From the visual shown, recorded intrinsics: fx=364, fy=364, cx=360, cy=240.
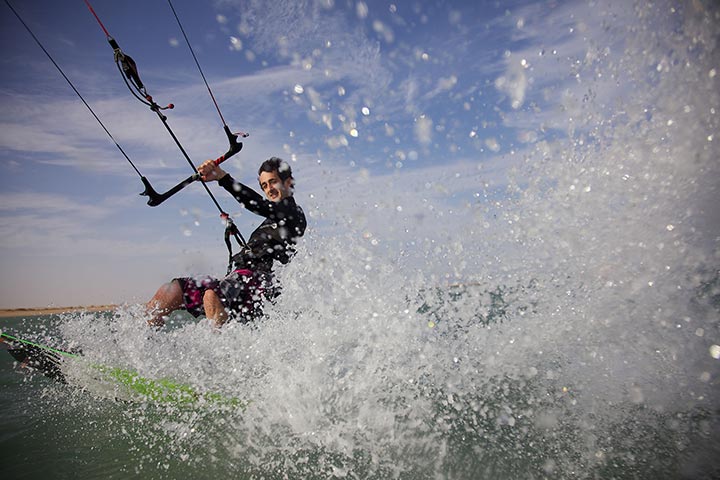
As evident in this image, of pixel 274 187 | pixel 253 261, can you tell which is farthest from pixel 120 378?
pixel 274 187

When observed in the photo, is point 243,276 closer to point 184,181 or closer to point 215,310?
point 215,310

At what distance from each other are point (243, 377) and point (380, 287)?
2.01 metres

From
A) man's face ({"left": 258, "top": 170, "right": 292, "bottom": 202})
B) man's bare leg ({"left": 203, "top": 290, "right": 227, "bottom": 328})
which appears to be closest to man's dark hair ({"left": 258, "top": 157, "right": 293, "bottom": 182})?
man's face ({"left": 258, "top": 170, "right": 292, "bottom": 202})

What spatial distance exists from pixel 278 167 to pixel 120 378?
10.3 ft

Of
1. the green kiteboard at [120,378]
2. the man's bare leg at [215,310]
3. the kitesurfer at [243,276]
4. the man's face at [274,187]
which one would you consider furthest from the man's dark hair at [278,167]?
the green kiteboard at [120,378]

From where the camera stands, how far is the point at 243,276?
4258 millimetres

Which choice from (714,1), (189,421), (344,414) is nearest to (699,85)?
(714,1)

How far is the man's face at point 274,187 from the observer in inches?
177

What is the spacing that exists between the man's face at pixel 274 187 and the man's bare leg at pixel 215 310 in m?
1.35

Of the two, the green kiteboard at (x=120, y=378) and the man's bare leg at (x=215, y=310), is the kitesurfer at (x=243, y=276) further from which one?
the green kiteboard at (x=120, y=378)

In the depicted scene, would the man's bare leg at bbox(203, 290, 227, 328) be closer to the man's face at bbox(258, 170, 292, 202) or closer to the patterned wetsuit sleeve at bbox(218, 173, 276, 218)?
the patterned wetsuit sleeve at bbox(218, 173, 276, 218)

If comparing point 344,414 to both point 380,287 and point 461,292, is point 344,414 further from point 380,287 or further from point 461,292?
point 461,292

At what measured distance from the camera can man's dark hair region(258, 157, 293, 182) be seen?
4555 millimetres

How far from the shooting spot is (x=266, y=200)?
4.30 metres
